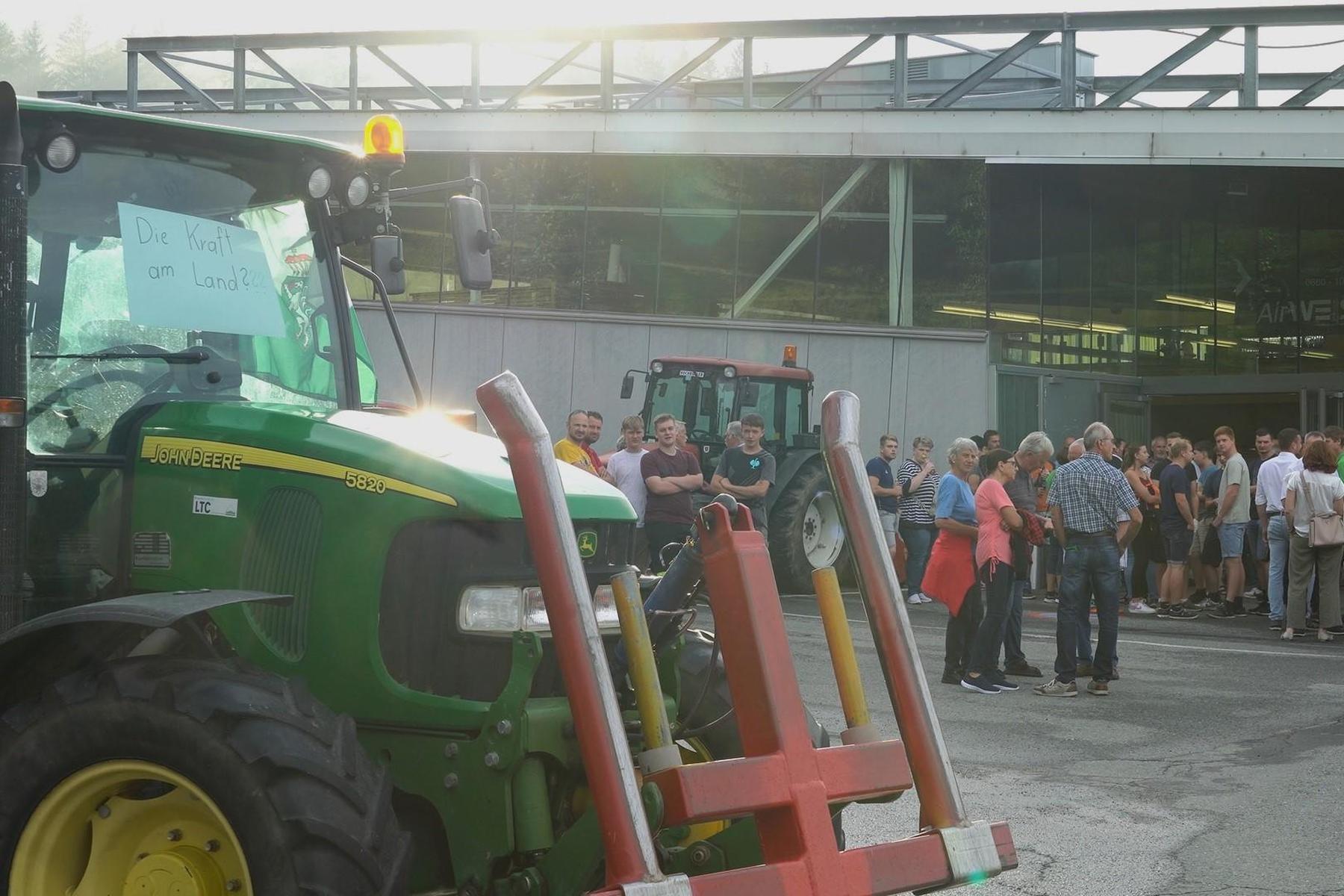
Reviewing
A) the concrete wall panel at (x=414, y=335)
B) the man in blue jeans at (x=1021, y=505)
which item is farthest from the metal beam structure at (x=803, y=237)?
the man in blue jeans at (x=1021, y=505)

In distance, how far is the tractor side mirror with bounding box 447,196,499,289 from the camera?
18.1 ft

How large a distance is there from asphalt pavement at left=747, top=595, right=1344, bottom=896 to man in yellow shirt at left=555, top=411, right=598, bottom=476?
93.2 inches

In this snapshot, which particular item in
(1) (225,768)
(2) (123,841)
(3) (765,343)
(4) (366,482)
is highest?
(3) (765,343)

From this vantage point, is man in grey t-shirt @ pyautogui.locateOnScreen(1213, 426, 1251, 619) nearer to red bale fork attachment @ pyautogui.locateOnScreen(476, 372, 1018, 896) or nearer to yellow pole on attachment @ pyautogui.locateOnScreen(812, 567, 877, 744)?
yellow pole on attachment @ pyautogui.locateOnScreen(812, 567, 877, 744)

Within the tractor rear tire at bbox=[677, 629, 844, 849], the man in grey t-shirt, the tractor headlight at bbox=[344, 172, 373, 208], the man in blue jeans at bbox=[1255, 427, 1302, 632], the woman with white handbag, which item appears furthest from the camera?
the man in grey t-shirt

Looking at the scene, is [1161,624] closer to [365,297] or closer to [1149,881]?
[1149,881]

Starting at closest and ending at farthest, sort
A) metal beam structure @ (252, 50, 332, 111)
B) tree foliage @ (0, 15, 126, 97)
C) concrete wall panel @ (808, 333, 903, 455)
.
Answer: concrete wall panel @ (808, 333, 903, 455)
metal beam structure @ (252, 50, 332, 111)
tree foliage @ (0, 15, 126, 97)

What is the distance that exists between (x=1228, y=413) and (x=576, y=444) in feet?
50.5

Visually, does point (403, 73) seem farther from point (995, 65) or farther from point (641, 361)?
point (995, 65)

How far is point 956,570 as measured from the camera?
1128 centimetres

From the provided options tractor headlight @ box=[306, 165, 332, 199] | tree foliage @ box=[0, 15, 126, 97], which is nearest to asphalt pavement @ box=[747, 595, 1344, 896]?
tractor headlight @ box=[306, 165, 332, 199]

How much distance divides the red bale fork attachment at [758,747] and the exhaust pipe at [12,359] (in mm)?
1392

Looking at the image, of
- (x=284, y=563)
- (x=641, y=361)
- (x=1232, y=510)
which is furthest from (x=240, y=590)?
(x=641, y=361)

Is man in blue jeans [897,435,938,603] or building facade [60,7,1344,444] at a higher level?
building facade [60,7,1344,444]
